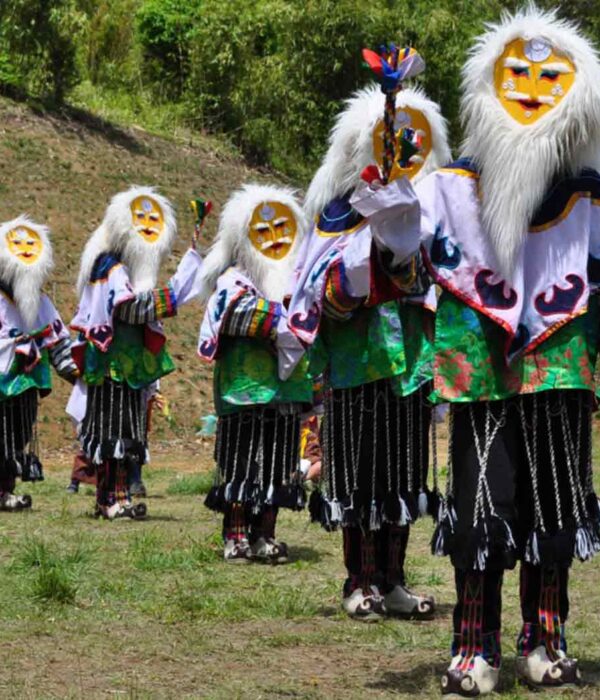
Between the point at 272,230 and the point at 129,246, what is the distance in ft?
7.62

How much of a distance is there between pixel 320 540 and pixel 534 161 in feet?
15.6

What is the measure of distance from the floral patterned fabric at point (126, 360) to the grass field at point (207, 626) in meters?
1.45

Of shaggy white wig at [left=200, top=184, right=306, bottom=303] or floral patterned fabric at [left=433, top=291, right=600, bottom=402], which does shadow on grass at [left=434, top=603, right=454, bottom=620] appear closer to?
floral patterned fabric at [left=433, top=291, right=600, bottom=402]

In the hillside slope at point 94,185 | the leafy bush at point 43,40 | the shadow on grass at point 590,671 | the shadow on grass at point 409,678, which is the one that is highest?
the leafy bush at point 43,40

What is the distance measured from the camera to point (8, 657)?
17.4 feet

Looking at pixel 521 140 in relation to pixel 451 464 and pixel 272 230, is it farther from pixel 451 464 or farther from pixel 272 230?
pixel 272 230

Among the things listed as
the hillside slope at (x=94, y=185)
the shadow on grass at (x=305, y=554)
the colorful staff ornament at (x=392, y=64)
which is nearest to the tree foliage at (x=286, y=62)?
the hillside slope at (x=94, y=185)

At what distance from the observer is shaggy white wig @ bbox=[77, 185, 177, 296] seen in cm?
1005

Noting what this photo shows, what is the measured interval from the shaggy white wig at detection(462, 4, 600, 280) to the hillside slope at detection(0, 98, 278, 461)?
1369 cm

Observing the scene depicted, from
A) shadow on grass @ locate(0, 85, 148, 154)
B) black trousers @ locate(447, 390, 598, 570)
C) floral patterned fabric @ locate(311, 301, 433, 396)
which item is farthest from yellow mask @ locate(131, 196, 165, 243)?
shadow on grass @ locate(0, 85, 148, 154)

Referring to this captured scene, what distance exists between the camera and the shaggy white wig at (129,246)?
1005 centimetres

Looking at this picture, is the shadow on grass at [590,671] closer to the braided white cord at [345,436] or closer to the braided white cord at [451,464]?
the braided white cord at [451,464]

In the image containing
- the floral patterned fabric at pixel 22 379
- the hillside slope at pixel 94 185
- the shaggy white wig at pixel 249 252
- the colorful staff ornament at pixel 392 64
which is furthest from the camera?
the hillside slope at pixel 94 185

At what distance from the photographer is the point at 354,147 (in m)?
6.12
